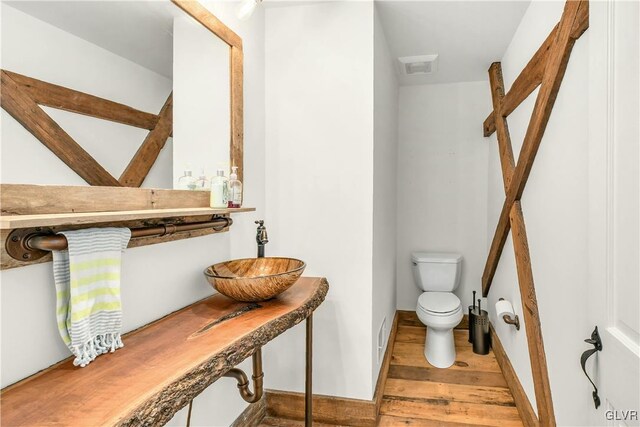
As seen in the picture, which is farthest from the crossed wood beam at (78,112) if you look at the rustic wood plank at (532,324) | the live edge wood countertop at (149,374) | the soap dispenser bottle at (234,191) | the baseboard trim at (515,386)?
the baseboard trim at (515,386)

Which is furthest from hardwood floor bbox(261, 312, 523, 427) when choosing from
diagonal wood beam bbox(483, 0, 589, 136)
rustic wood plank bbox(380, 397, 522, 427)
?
diagonal wood beam bbox(483, 0, 589, 136)

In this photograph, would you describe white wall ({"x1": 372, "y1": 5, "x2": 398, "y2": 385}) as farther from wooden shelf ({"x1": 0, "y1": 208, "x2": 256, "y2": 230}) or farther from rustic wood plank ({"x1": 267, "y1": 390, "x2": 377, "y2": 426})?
wooden shelf ({"x1": 0, "y1": 208, "x2": 256, "y2": 230})

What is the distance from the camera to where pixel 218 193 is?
1508 mm

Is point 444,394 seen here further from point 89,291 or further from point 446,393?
point 89,291

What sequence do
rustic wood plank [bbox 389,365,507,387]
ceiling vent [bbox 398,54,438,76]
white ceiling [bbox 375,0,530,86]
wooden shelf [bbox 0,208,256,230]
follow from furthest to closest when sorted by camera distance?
ceiling vent [bbox 398,54,438,76], rustic wood plank [bbox 389,365,507,387], white ceiling [bbox 375,0,530,86], wooden shelf [bbox 0,208,256,230]

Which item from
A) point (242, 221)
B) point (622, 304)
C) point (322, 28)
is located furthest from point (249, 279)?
point (322, 28)

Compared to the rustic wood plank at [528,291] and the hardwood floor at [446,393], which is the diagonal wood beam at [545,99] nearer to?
the rustic wood plank at [528,291]

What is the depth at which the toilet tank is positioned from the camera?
318cm

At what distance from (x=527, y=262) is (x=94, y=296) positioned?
2061 millimetres

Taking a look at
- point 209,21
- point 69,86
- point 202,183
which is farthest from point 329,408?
point 209,21

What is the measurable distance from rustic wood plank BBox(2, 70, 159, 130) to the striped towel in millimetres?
325

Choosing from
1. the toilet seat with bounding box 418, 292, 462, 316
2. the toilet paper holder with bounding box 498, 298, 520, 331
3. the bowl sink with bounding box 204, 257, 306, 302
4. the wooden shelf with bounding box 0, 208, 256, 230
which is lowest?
the toilet seat with bounding box 418, 292, 462, 316

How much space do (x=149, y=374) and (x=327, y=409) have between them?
4.66 ft

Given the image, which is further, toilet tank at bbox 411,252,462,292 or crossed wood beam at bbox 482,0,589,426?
toilet tank at bbox 411,252,462,292
